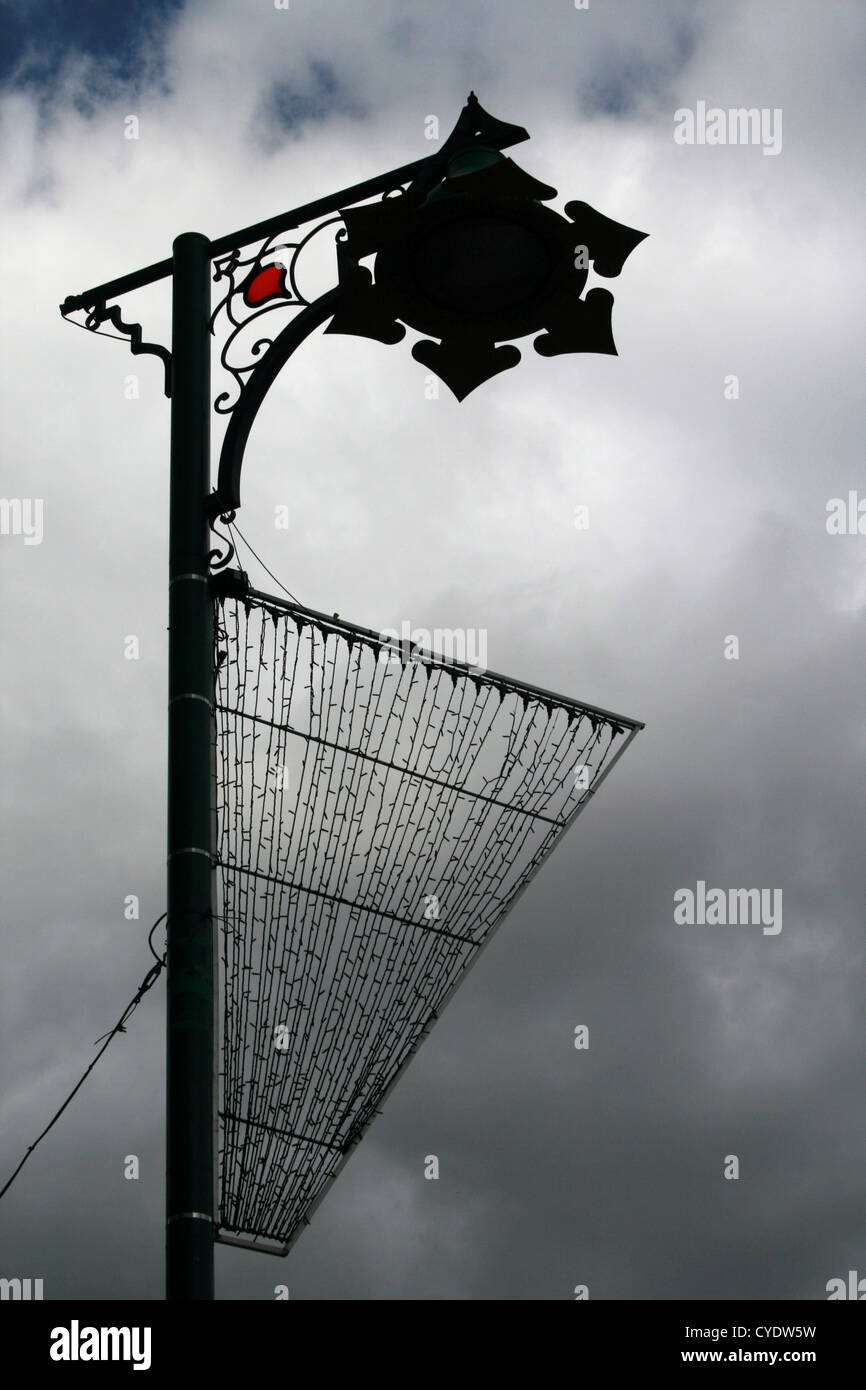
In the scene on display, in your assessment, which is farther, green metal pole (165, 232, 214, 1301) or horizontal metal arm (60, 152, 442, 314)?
horizontal metal arm (60, 152, 442, 314)

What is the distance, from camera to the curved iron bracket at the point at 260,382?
8.78m

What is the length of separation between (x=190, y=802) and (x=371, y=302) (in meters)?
2.49

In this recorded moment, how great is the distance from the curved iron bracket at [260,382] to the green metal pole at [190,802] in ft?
0.36

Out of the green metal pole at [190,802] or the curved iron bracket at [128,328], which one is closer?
the green metal pole at [190,802]

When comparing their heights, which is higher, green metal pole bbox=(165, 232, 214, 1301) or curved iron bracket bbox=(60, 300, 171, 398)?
curved iron bracket bbox=(60, 300, 171, 398)

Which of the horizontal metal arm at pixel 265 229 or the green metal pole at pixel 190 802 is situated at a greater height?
the horizontal metal arm at pixel 265 229

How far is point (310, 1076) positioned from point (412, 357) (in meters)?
3.28

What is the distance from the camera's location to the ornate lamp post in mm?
8398

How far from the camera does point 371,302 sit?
9.09 meters

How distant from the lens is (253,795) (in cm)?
873

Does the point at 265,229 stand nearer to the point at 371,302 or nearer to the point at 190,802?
the point at 371,302
